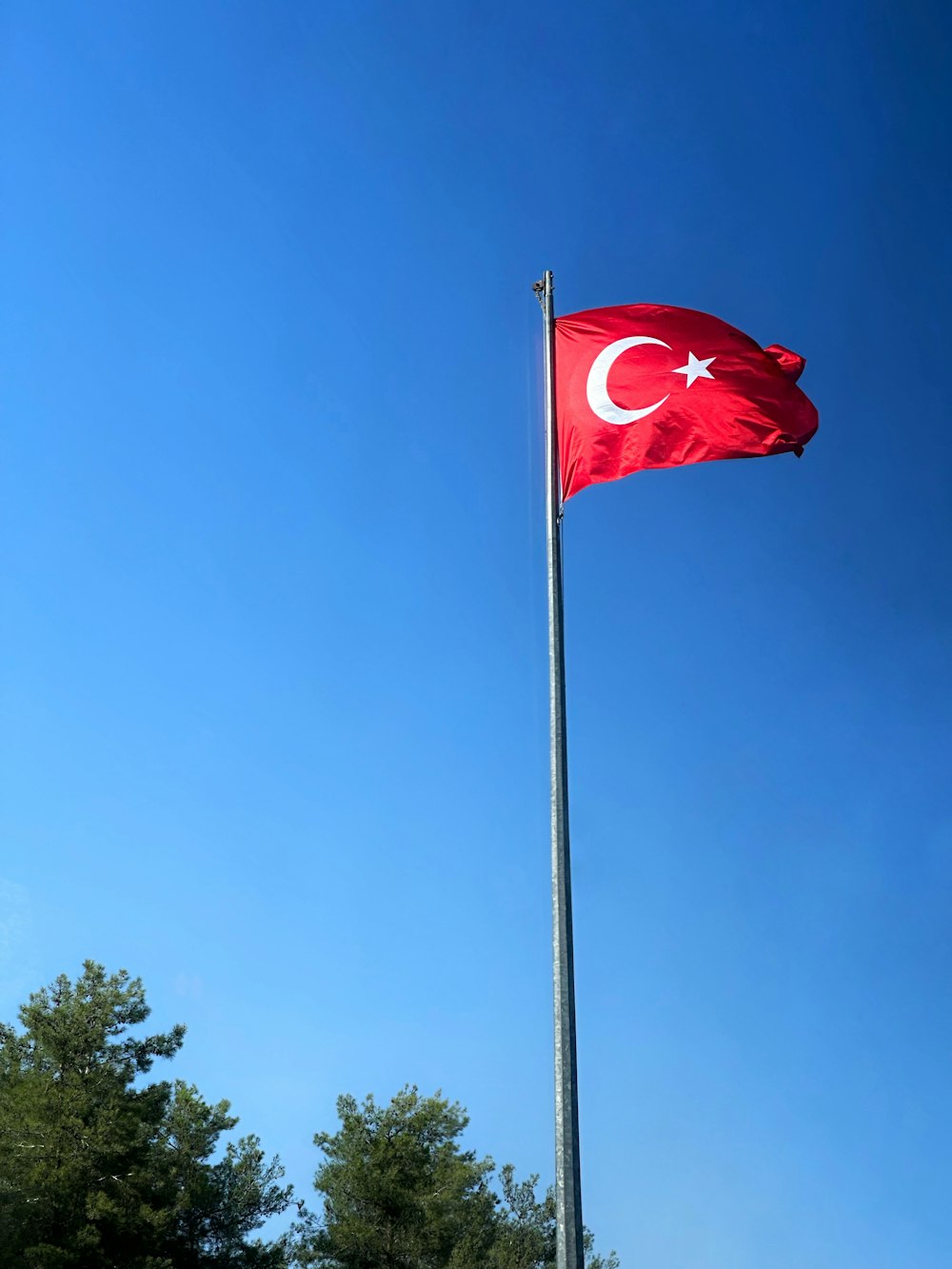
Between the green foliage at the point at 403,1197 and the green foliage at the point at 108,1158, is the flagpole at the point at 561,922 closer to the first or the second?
the green foliage at the point at 108,1158

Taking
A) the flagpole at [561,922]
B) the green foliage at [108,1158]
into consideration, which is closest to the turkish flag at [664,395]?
the flagpole at [561,922]

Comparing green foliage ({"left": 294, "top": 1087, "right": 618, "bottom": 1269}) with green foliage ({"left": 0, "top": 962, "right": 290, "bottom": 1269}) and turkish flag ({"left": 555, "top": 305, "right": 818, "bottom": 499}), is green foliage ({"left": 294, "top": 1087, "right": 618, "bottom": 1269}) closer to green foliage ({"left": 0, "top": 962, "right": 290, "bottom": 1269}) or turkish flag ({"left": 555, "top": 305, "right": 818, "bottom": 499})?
green foliage ({"left": 0, "top": 962, "right": 290, "bottom": 1269})

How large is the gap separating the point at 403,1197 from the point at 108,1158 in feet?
56.8

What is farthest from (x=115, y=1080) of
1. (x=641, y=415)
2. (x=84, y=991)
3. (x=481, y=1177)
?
(x=641, y=415)

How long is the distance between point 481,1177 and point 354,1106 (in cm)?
675

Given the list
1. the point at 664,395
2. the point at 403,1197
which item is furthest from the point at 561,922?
the point at 403,1197

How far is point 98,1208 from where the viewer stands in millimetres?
35594

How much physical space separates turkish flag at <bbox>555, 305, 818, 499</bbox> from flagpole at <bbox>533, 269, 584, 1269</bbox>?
0.83 metres

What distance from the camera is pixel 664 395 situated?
16250 mm

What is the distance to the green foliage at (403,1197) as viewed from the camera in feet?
161

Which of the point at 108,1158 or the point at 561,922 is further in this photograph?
the point at 108,1158

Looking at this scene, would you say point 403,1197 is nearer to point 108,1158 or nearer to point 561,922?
point 108,1158

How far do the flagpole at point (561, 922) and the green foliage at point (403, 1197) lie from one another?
43003mm

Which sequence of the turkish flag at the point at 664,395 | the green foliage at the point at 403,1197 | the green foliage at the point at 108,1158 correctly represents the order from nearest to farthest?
the turkish flag at the point at 664,395
the green foliage at the point at 108,1158
the green foliage at the point at 403,1197
